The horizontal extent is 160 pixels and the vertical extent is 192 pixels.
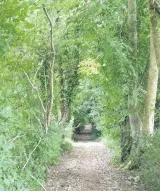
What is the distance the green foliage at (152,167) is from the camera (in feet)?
25.1

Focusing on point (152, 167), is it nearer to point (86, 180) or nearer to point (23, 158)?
point (86, 180)

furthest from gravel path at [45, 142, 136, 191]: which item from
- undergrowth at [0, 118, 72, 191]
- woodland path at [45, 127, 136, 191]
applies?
undergrowth at [0, 118, 72, 191]

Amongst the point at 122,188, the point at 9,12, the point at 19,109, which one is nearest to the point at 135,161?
the point at 122,188

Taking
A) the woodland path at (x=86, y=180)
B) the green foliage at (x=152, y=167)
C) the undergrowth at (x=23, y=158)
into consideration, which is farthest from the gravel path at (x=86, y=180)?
the undergrowth at (x=23, y=158)

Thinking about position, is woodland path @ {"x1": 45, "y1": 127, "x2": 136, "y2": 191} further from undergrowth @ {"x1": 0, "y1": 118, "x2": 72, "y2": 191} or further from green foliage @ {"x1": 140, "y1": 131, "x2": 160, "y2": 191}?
undergrowth @ {"x1": 0, "y1": 118, "x2": 72, "y2": 191}

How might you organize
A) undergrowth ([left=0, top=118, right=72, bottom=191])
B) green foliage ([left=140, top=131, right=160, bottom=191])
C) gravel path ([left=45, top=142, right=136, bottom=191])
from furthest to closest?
1. gravel path ([left=45, top=142, right=136, bottom=191])
2. green foliage ([left=140, top=131, right=160, bottom=191])
3. undergrowth ([left=0, top=118, right=72, bottom=191])

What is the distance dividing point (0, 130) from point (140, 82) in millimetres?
6491

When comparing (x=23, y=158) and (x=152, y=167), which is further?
(x=152, y=167)

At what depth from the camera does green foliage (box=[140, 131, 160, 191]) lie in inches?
302

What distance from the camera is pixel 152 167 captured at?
777cm

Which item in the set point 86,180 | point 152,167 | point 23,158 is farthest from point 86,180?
point 23,158

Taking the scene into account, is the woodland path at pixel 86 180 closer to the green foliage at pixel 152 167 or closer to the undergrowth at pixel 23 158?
the green foliage at pixel 152 167

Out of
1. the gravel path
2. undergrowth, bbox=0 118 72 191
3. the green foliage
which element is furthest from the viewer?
the gravel path

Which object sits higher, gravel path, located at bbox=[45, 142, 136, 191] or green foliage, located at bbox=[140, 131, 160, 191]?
green foliage, located at bbox=[140, 131, 160, 191]
